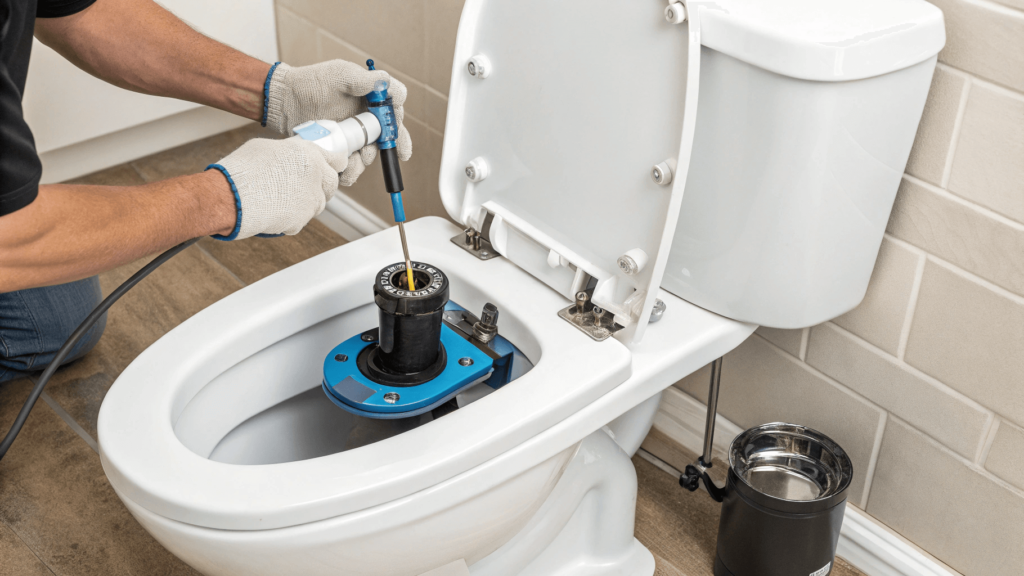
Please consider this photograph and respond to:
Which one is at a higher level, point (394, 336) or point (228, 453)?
point (394, 336)

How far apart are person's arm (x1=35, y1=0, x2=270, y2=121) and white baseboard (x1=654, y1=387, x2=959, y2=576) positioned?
0.68 m

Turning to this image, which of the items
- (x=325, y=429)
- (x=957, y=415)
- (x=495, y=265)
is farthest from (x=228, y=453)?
(x=957, y=415)

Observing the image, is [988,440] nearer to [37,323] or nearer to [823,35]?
[823,35]

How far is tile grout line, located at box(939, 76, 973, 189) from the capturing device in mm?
794

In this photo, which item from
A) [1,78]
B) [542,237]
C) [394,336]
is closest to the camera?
[1,78]

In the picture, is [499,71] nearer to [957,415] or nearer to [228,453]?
[228,453]

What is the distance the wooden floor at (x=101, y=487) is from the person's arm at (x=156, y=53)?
533mm

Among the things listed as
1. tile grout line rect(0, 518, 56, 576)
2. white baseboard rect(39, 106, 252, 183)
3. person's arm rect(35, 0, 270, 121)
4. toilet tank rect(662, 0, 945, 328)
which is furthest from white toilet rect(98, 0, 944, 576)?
white baseboard rect(39, 106, 252, 183)

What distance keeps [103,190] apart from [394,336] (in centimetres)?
28

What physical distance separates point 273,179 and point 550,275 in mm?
297

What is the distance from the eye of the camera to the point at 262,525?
679 mm

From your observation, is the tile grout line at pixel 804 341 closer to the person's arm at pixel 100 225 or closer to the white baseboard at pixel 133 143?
the person's arm at pixel 100 225

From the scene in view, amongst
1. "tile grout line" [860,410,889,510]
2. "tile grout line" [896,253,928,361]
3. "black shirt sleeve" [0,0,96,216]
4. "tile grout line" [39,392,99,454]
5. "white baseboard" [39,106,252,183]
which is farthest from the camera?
"white baseboard" [39,106,252,183]

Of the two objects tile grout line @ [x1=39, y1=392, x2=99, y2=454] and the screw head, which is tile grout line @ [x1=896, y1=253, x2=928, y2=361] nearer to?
the screw head
